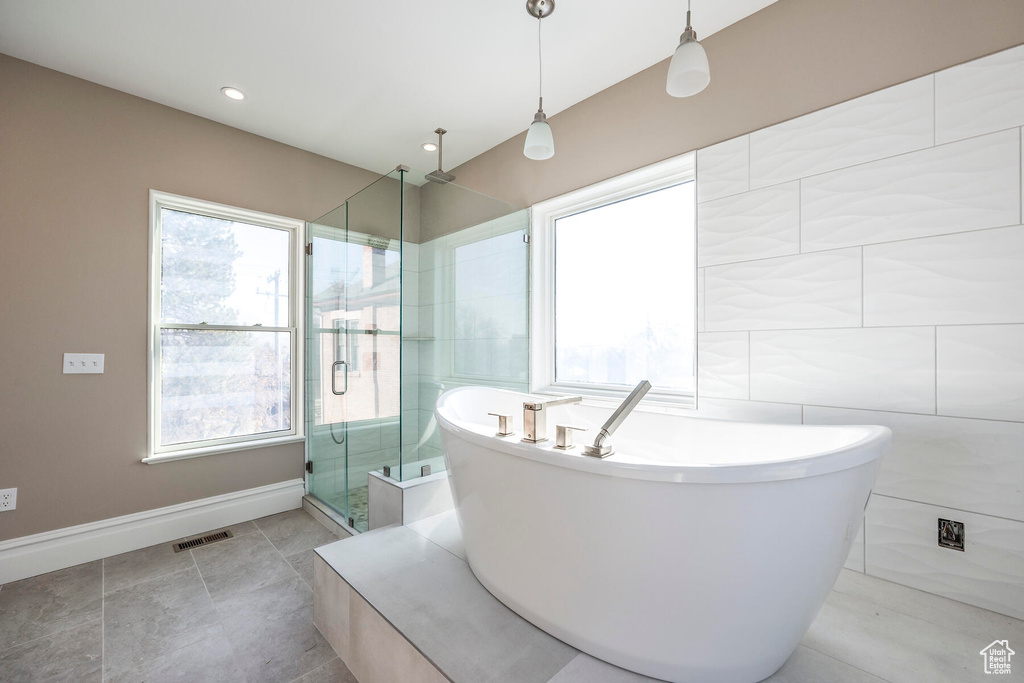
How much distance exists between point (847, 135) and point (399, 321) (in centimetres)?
199

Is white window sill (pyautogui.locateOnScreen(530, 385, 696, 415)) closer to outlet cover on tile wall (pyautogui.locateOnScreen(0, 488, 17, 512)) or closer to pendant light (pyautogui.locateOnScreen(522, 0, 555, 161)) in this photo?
pendant light (pyautogui.locateOnScreen(522, 0, 555, 161))

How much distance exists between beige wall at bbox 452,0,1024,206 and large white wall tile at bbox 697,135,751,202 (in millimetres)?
55

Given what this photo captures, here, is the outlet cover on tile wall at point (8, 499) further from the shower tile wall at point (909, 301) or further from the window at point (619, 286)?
the shower tile wall at point (909, 301)

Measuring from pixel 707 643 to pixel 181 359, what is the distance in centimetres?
296

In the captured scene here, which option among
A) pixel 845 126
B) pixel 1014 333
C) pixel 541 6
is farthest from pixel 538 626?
pixel 541 6

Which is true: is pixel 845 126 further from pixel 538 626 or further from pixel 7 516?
pixel 7 516

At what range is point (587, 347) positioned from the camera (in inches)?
104

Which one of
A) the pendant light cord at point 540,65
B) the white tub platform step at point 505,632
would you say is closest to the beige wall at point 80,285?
the white tub platform step at point 505,632

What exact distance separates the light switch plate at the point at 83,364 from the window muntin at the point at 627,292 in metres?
2.55

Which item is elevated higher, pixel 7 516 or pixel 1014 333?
pixel 1014 333

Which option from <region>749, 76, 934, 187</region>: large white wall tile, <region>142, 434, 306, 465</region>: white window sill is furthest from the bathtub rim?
<region>142, 434, 306, 465</region>: white window sill

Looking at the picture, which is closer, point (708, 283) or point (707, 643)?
point (707, 643)
